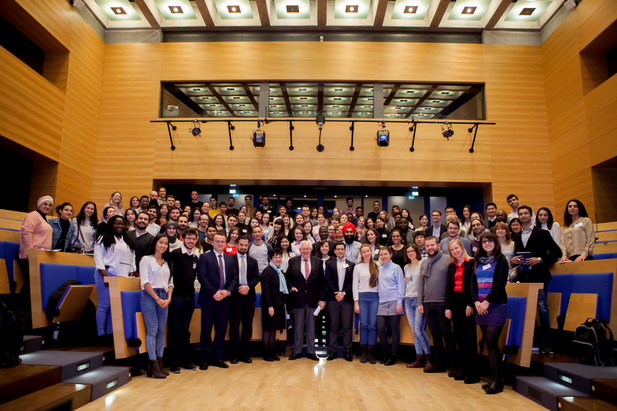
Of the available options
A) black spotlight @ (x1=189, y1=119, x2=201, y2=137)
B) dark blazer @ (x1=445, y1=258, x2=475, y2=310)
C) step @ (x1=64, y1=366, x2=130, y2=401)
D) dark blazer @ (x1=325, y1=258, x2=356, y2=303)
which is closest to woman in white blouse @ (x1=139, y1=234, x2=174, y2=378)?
step @ (x1=64, y1=366, x2=130, y2=401)

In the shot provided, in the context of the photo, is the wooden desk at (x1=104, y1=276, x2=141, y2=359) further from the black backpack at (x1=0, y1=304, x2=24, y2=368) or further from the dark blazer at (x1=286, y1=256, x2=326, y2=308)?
the dark blazer at (x1=286, y1=256, x2=326, y2=308)

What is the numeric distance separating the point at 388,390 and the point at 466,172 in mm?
6234

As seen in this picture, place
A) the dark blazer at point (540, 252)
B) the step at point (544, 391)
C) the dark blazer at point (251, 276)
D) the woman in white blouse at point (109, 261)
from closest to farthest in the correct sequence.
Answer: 1. the step at point (544, 391)
2. the woman in white blouse at point (109, 261)
3. the dark blazer at point (540, 252)
4. the dark blazer at point (251, 276)

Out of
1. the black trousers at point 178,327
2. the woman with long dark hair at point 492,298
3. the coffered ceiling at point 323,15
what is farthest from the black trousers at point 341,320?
the coffered ceiling at point 323,15

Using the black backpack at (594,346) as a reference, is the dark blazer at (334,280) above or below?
above

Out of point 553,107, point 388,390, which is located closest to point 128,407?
point 388,390

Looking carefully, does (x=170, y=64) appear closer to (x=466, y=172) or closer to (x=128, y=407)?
(x=466, y=172)

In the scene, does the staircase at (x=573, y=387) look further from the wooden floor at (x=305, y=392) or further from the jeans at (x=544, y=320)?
the jeans at (x=544, y=320)

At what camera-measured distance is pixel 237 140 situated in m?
8.70

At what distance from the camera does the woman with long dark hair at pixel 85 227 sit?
4.83 meters

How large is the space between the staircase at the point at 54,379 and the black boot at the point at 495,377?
11.4 ft

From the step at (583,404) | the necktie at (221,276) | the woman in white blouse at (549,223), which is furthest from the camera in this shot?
the woman in white blouse at (549,223)

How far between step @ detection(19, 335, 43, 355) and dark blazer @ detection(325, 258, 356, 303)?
320cm

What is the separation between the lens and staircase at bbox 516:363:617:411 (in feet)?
9.19
